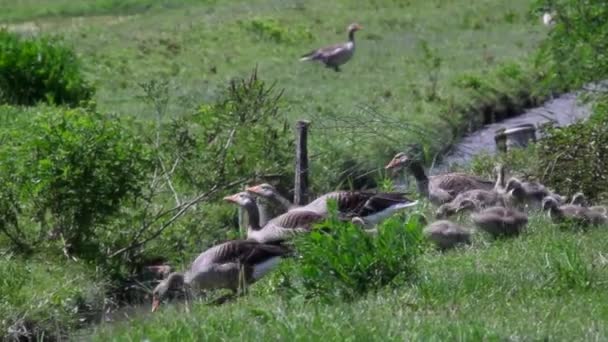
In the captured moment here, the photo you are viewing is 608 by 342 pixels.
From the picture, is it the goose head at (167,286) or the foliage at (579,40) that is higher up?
the foliage at (579,40)

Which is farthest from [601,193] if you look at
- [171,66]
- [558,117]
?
[171,66]

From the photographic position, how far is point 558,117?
23.4m

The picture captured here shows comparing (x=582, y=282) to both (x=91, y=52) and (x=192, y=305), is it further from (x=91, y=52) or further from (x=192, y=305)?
(x=91, y=52)

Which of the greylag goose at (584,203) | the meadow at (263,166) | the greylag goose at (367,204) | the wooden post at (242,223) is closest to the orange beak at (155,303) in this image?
the meadow at (263,166)

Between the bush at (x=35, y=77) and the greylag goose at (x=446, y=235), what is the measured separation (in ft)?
32.7

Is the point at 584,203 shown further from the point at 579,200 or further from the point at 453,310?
the point at 453,310

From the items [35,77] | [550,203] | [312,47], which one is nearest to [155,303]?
[550,203]

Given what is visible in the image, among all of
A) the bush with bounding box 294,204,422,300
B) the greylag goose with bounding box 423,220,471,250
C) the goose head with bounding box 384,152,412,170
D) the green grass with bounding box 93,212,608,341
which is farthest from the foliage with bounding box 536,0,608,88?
the bush with bounding box 294,204,422,300

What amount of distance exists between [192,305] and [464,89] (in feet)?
46.9

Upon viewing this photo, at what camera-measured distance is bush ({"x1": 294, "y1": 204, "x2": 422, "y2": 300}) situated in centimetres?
955

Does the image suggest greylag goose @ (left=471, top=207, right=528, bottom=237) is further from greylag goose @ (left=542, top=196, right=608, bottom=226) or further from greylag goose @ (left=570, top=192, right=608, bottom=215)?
greylag goose @ (left=570, top=192, right=608, bottom=215)

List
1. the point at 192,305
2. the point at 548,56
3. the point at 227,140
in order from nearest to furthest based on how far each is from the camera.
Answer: the point at 192,305 → the point at 227,140 → the point at 548,56

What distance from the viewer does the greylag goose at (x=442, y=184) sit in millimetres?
14172

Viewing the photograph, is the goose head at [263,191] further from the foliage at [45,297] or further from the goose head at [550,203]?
the goose head at [550,203]
